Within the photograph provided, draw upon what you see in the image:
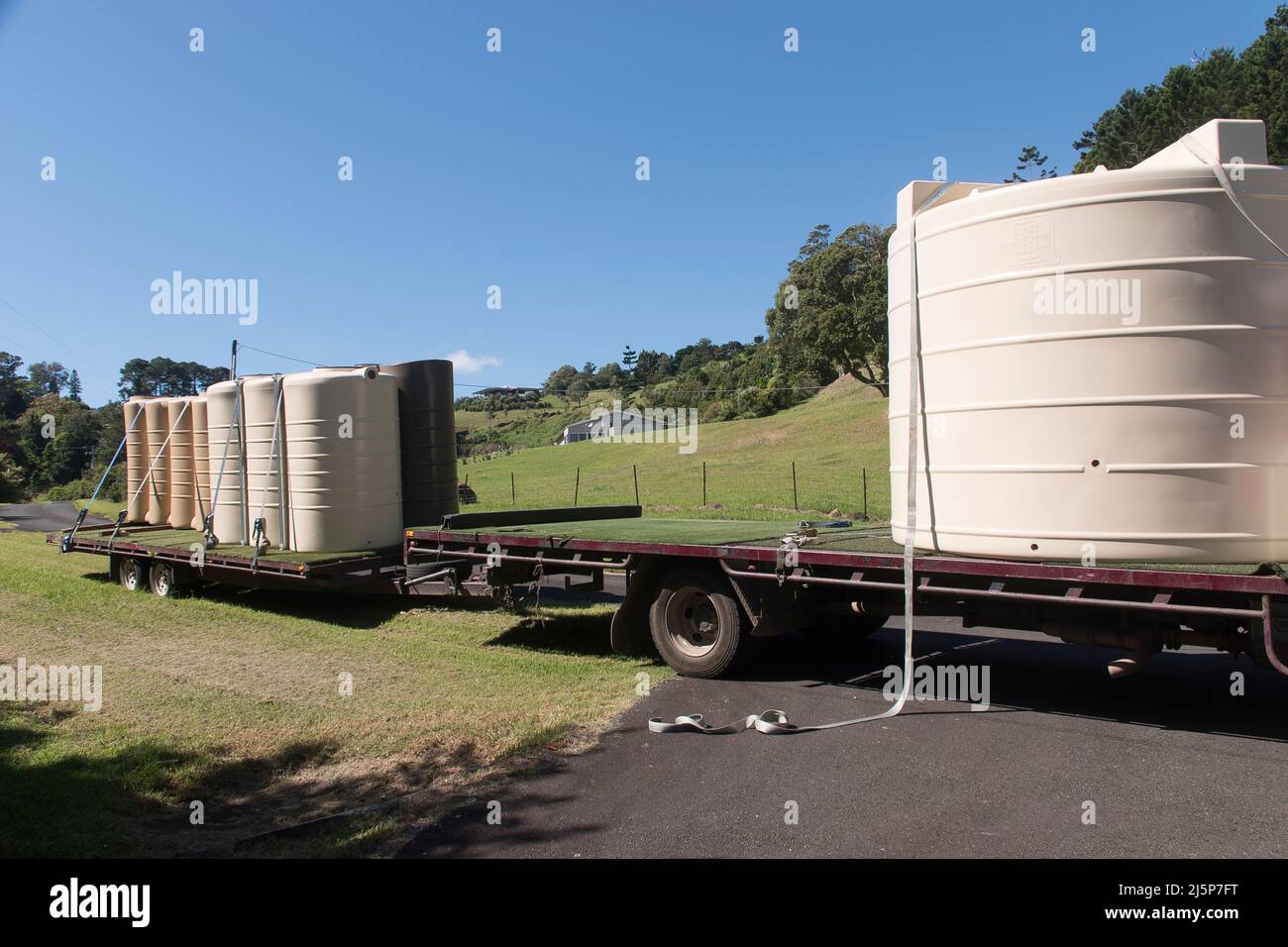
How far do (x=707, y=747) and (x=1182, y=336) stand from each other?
3.84 metres

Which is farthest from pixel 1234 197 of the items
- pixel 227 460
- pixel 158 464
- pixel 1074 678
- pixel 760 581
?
pixel 158 464

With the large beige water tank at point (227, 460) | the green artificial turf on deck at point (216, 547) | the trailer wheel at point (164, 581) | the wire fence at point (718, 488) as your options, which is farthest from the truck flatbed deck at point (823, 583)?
the wire fence at point (718, 488)

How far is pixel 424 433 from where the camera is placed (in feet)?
38.2

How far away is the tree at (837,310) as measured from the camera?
49656 millimetres

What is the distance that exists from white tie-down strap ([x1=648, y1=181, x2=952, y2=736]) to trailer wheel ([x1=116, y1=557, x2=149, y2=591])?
33.6 ft

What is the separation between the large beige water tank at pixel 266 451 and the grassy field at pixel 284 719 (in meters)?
1.44

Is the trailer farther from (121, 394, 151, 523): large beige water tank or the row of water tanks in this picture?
(121, 394, 151, 523): large beige water tank

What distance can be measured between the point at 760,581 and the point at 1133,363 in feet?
10.1

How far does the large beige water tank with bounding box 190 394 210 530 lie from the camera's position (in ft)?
43.5

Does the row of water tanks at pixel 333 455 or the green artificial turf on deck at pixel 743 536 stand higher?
the row of water tanks at pixel 333 455

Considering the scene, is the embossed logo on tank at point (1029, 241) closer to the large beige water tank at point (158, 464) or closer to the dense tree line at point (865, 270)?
the large beige water tank at point (158, 464)
